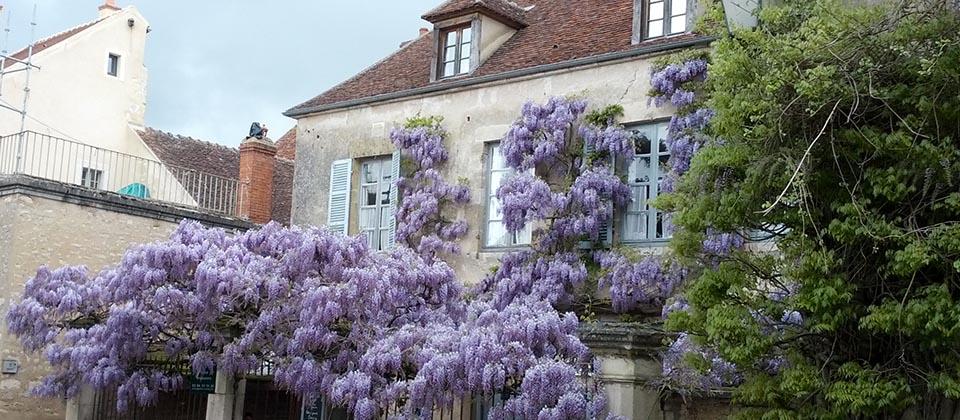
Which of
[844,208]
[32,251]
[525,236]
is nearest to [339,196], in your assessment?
[525,236]

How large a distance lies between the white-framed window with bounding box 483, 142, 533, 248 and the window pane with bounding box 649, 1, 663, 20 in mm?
2917

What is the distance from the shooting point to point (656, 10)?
15.2 meters

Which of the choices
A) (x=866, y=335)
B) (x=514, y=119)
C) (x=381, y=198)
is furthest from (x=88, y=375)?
(x=866, y=335)

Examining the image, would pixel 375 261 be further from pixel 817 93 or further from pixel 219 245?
pixel 817 93

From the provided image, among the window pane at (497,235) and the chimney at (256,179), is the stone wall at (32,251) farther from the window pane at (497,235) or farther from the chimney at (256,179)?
the window pane at (497,235)

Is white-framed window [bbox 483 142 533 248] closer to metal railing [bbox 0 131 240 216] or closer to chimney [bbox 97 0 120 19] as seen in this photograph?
metal railing [bbox 0 131 240 216]

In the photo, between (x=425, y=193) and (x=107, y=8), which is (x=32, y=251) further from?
(x=107, y=8)

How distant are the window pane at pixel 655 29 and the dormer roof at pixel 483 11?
9.72 feet

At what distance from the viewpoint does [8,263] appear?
16.9m

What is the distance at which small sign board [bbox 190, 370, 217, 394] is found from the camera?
50.4 feet

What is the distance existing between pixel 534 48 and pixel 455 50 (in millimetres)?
1443

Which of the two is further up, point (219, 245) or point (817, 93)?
point (817, 93)

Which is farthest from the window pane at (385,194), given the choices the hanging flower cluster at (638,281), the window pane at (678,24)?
the window pane at (678,24)

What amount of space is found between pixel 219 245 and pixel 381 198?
3.91 metres
